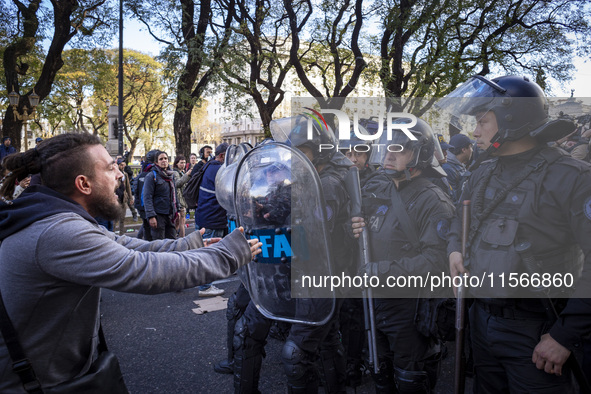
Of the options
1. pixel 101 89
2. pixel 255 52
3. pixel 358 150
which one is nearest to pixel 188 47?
pixel 255 52

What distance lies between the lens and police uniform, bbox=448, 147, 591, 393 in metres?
1.66

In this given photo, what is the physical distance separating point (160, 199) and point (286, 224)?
4.16 m

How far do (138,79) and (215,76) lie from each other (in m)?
15.1

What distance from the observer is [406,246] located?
245 cm

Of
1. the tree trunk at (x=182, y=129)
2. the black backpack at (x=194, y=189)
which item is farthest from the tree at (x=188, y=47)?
the black backpack at (x=194, y=189)

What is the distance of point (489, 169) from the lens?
213cm

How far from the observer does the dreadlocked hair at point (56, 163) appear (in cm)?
160

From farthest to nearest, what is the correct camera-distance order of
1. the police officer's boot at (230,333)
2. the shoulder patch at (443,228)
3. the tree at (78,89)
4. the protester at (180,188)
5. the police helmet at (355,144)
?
1. the tree at (78,89)
2. the protester at (180,188)
3. the police helmet at (355,144)
4. the police officer's boot at (230,333)
5. the shoulder patch at (443,228)

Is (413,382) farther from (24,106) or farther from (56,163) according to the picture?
(24,106)

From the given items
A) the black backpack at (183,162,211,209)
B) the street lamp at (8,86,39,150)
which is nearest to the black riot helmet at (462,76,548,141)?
the black backpack at (183,162,211,209)

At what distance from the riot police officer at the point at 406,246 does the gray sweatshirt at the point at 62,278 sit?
126 centimetres

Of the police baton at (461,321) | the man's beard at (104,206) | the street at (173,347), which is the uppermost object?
the man's beard at (104,206)

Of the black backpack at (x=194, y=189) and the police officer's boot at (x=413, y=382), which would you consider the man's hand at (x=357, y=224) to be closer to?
the police officer's boot at (x=413, y=382)

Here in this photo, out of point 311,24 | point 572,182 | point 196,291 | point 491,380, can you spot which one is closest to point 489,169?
point 572,182
